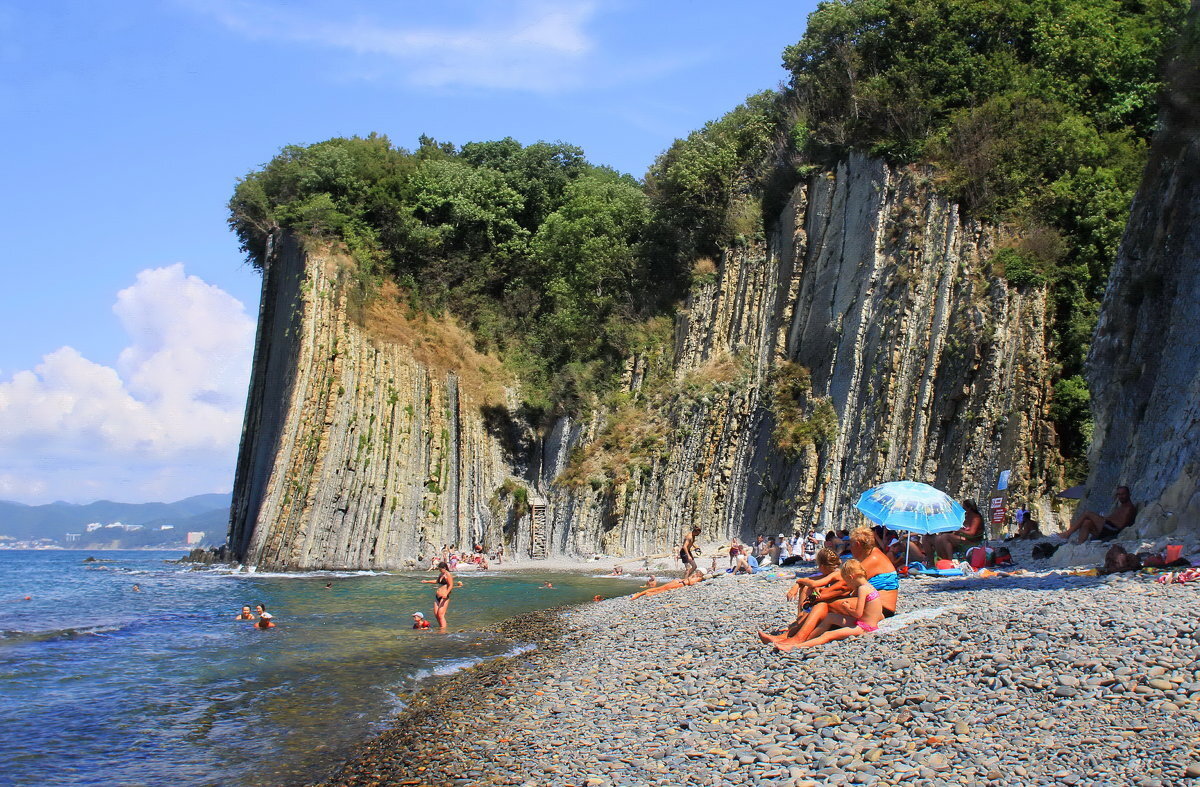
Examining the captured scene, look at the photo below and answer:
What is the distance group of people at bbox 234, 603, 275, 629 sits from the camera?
17.9 metres

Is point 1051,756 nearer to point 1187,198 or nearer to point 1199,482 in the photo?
point 1199,482

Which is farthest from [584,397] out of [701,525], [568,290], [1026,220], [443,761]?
[443,761]

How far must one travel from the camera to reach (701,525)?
106ft

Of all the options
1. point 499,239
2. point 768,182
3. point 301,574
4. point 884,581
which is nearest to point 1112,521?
point 884,581

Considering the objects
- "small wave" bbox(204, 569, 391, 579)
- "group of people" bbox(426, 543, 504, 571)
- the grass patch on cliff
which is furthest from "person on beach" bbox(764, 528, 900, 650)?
the grass patch on cliff

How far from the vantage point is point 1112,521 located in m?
14.0

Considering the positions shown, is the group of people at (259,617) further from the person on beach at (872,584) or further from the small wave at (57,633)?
the person on beach at (872,584)

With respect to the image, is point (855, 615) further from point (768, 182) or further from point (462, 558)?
point (462, 558)

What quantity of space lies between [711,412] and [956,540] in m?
16.7

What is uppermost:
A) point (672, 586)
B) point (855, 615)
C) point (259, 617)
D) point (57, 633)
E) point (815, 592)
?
point (815, 592)

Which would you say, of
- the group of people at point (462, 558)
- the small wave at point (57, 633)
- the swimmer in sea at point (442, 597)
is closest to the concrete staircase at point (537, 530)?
the group of people at point (462, 558)

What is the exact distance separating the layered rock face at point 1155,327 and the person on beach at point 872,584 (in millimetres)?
5945

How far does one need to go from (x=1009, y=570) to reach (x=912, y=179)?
1611 cm

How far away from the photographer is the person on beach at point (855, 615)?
368 inches
